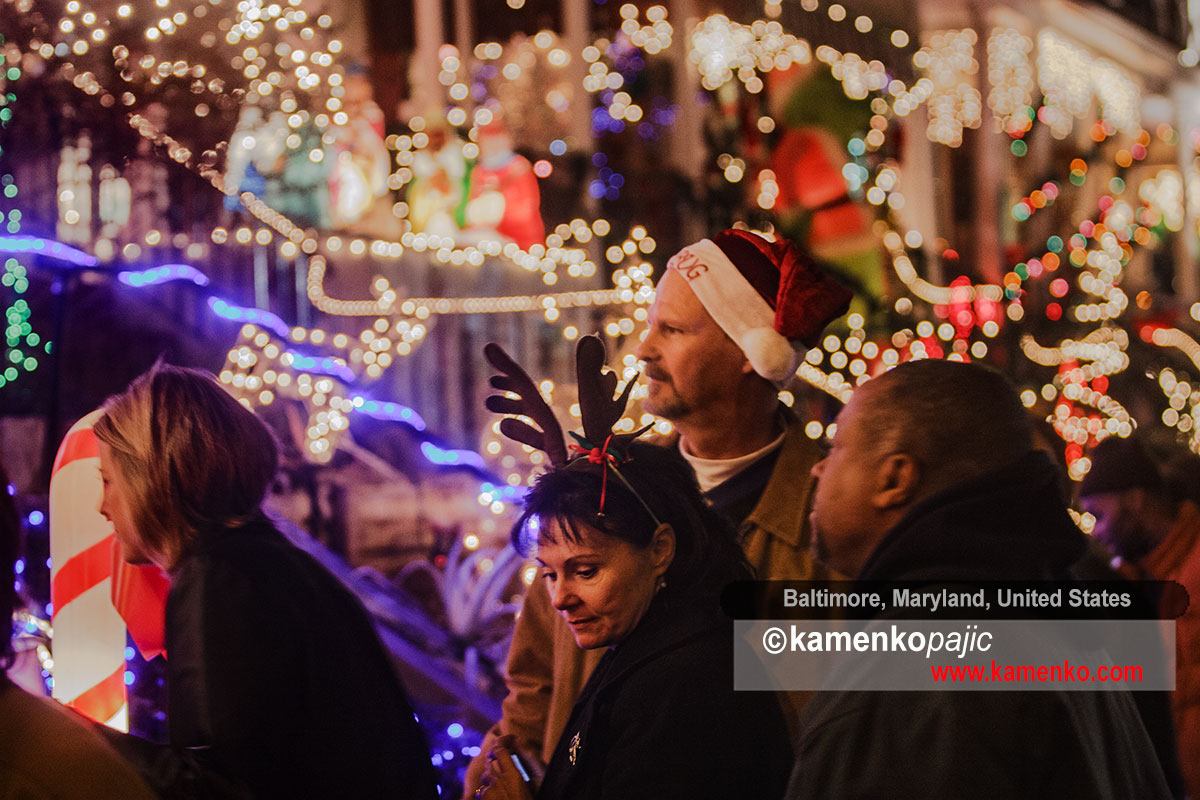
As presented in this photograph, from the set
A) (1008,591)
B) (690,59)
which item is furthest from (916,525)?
(690,59)

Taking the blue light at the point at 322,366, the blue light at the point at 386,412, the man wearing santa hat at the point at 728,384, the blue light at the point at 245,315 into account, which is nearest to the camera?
the man wearing santa hat at the point at 728,384

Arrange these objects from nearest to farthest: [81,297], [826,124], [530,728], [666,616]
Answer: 1. [666,616]
2. [530,728]
3. [81,297]
4. [826,124]

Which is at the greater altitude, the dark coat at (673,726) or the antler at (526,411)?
the antler at (526,411)

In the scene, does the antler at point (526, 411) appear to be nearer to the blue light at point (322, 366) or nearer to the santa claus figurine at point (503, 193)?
the blue light at point (322, 366)

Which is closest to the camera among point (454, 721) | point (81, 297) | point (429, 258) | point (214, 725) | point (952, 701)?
point (952, 701)

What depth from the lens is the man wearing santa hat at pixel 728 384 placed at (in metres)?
3.17

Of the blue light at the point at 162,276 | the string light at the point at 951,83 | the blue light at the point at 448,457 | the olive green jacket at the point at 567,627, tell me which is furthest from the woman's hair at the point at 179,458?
the string light at the point at 951,83

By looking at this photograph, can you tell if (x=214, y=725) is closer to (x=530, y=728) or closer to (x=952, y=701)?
(x=530, y=728)

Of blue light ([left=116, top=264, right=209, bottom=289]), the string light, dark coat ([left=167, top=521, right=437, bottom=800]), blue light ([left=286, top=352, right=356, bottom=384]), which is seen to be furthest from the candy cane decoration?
the string light

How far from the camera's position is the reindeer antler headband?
106 inches

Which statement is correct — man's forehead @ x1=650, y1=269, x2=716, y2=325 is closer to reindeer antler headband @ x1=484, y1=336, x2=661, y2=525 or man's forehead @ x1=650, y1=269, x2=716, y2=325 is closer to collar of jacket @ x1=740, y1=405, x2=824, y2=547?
collar of jacket @ x1=740, y1=405, x2=824, y2=547

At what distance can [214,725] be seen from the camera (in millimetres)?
2342

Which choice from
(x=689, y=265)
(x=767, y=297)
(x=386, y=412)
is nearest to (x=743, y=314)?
(x=767, y=297)

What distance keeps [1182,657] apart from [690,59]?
706cm
